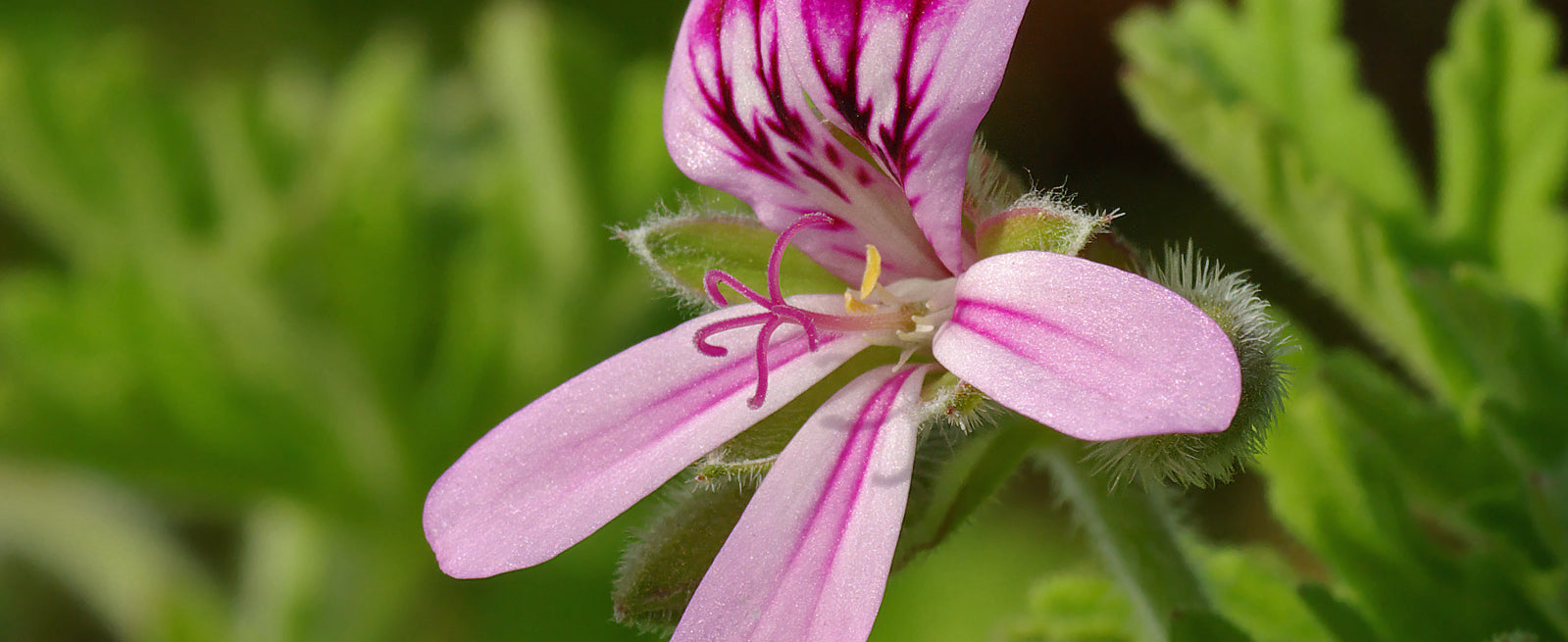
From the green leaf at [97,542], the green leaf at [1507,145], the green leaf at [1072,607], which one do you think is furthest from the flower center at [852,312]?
the green leaf at [97,542]

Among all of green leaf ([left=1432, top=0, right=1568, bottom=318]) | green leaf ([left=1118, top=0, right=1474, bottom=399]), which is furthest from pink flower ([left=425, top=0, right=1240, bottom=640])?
green leaf ([left=1432, top=0, right=1568, bottom=318])

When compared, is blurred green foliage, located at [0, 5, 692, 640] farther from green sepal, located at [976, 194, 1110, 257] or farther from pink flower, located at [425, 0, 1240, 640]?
green sepal, located at [976, 194, 1110, 257]

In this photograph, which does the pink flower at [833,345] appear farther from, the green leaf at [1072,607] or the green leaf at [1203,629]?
the green leaf at [1072,607]

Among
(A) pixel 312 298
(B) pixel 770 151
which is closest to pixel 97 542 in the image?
(A) pixel 312 298

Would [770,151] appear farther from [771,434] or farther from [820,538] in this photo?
[820,538]

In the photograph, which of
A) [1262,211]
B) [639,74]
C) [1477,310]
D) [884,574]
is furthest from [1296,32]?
[639,74]

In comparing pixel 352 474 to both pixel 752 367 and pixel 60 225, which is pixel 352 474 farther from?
pixel 752 367
